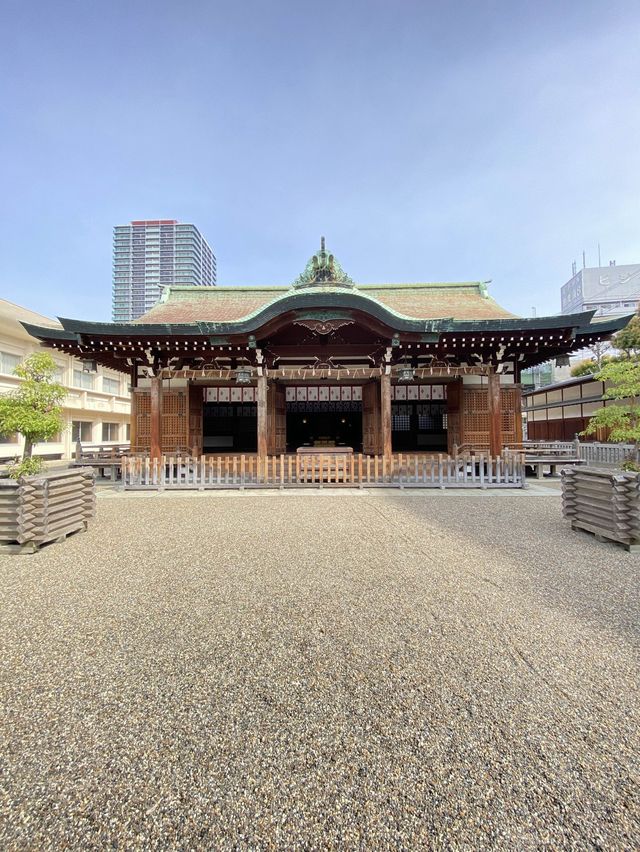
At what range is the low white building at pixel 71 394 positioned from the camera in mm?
18578

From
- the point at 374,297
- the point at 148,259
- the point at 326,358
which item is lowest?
the point at 326,358

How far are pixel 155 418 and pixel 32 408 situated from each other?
519 centimetres

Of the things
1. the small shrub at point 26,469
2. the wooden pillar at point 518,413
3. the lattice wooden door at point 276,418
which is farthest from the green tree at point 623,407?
the small shrub at point 26,469

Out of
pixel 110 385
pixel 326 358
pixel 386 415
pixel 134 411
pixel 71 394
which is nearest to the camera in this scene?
pixel 386 415

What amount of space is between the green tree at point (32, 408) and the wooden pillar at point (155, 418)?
483cm

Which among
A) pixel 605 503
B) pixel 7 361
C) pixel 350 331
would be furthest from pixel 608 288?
Answer: pixel 7 361

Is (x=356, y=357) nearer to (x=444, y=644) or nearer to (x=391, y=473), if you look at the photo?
(x=391, y=473)

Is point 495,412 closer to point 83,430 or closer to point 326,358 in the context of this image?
point 326,358

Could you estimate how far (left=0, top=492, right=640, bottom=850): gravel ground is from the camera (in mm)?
1428

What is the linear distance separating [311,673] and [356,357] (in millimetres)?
10436

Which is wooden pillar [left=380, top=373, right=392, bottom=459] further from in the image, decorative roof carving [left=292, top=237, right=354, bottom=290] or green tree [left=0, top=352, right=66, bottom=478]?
green tree [left=0, top=352, right=66, bottom=478]

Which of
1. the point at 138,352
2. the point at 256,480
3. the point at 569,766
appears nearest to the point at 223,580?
the point at 569,766

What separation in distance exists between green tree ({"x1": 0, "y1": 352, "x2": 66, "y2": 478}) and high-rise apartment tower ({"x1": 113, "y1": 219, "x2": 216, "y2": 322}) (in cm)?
11652

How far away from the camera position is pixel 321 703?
2.06m
